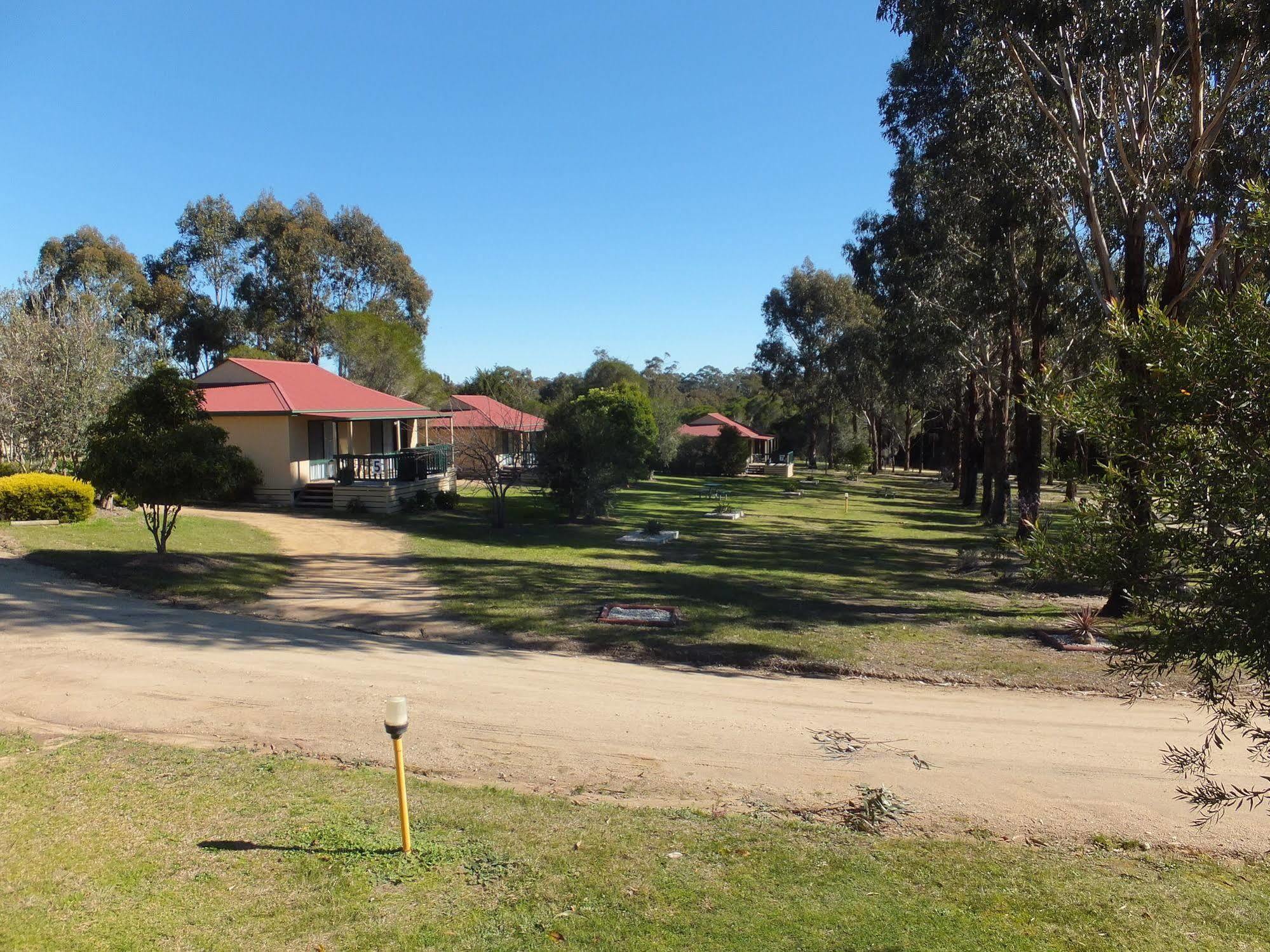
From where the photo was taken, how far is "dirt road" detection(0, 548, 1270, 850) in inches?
270

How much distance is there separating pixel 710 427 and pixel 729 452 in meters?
4.62

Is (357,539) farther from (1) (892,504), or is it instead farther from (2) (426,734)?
(1) (892,504)

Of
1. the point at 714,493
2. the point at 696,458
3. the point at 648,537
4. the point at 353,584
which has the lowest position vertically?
the point at 353,584

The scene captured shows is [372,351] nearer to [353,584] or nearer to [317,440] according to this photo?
[317,440]

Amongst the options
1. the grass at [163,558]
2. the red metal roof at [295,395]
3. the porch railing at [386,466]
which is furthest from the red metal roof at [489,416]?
the grass at [163,558]

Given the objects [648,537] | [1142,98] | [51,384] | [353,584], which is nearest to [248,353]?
[51,384]

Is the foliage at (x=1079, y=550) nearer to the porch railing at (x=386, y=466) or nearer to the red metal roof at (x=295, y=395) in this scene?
the porch railing at (x=386, y=466)

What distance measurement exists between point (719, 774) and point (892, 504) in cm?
3627

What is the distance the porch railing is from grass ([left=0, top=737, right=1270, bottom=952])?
2334 cm

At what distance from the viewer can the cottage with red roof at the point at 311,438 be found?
28.6 metres

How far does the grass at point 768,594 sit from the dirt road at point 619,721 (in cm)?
93

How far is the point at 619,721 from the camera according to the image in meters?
8.45

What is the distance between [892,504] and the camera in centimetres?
4150

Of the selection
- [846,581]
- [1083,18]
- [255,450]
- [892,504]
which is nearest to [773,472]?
[892,504]
